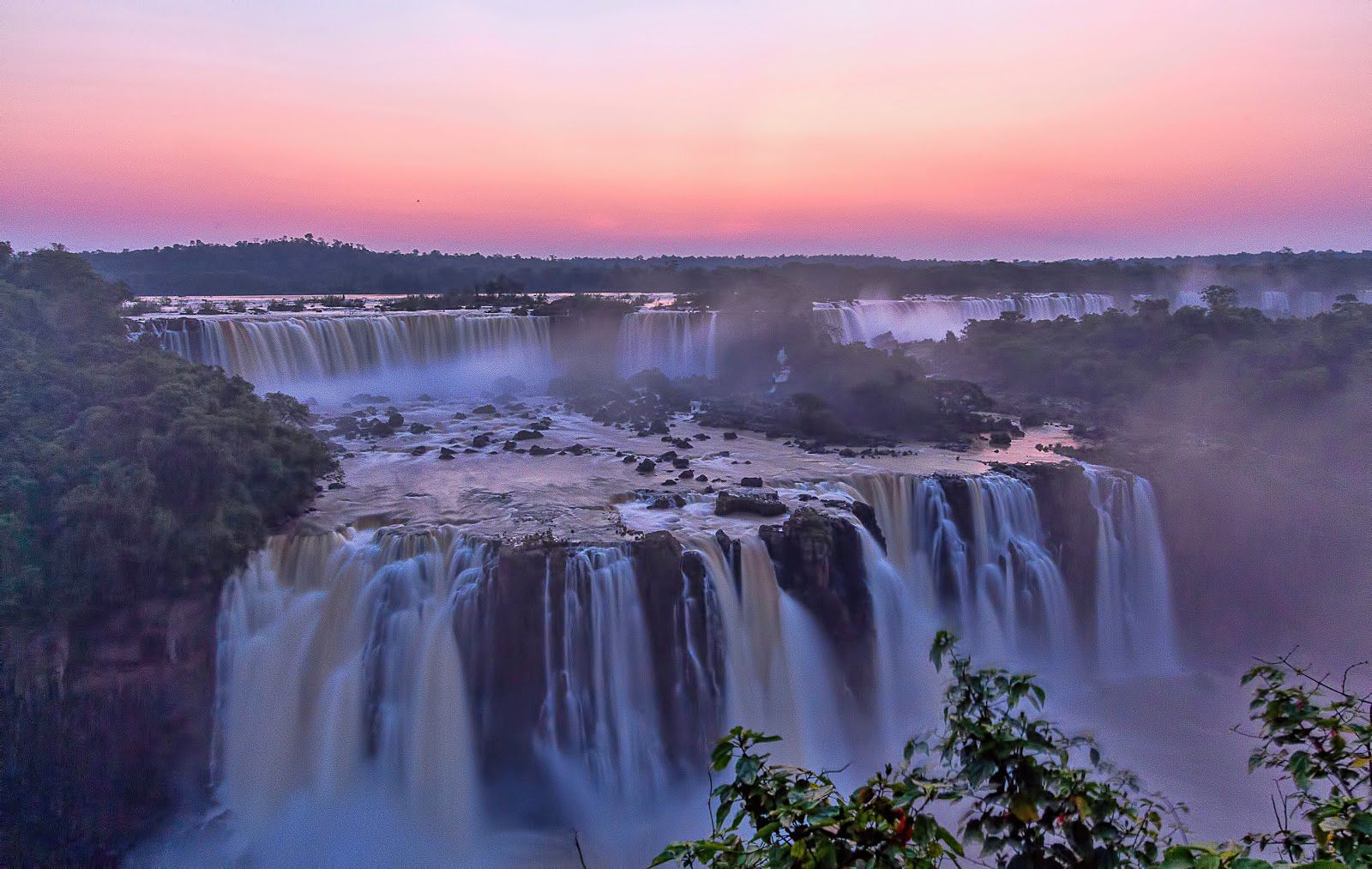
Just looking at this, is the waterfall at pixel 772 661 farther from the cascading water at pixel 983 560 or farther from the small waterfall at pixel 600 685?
the cascading water at pixel 983 560

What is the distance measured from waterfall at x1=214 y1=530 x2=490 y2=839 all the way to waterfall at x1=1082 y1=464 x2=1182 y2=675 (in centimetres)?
1340

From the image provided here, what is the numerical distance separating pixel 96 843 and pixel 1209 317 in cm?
3650

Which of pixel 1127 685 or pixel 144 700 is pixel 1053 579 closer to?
pixel 1127 685

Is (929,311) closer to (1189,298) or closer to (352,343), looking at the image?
(1189,298)

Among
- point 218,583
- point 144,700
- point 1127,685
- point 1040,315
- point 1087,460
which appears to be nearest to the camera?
point 144,700

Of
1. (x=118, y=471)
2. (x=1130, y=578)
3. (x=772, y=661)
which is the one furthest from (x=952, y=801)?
(x=1130, y=578)

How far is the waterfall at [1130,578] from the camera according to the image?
17422mm

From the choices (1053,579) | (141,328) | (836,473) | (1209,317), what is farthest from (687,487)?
(1209,317)

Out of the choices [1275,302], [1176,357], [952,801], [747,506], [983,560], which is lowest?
[983,560]

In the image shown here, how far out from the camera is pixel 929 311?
4681 centimetres

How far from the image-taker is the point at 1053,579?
56.9 ft

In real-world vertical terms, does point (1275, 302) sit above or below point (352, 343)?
above

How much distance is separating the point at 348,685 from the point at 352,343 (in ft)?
68.3

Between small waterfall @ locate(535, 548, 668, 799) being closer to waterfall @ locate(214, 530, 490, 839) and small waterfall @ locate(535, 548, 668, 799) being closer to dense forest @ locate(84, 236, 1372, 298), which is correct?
waterfall @ locate(214, 530, 490, 839)
